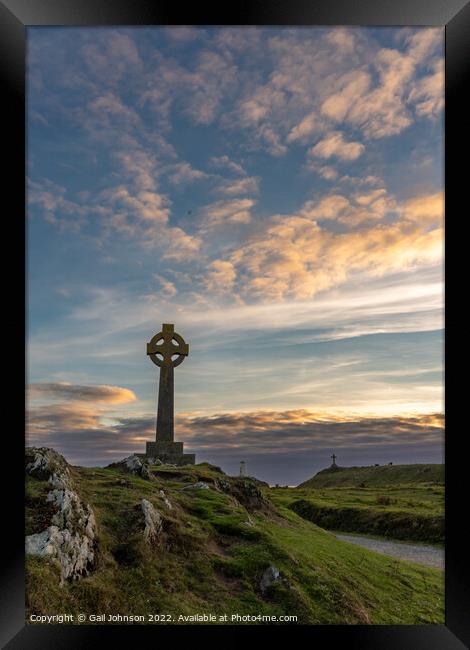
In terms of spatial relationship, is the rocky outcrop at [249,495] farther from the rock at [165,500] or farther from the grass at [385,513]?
the grass at [385,513]

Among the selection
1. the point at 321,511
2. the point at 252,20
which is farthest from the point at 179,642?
the point at 321,511

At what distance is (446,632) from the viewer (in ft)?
20.6

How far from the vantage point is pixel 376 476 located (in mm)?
52344

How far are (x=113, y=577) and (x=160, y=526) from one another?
2027 millimetres

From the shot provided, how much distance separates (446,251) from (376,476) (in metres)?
50.3

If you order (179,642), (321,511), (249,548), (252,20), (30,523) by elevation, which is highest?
(252,20)

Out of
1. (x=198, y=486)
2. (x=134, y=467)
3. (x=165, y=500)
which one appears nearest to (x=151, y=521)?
(x=165, y=500)

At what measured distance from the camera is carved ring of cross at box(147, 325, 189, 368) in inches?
869

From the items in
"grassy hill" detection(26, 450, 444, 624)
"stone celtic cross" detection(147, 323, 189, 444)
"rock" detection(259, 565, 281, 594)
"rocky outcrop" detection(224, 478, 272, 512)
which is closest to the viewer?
"grassy hill" detection(26, 450, 444, 624)

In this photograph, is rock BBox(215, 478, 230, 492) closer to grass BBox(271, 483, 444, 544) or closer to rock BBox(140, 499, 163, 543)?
rock BBox(140, 499, 163, 543)

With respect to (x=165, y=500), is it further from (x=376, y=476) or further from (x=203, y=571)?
(x=376, y=476)

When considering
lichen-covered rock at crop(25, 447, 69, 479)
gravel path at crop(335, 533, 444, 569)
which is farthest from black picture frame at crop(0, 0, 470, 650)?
gravel path at crop(335, 533, 444, 569)

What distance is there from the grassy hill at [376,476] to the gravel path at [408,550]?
25.1 m
